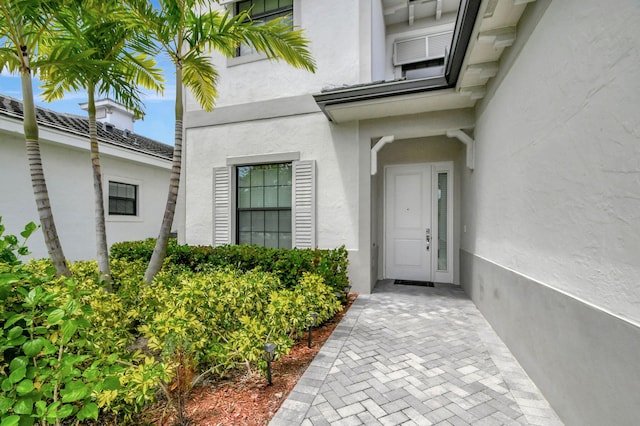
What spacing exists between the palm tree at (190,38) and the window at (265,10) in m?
2.34

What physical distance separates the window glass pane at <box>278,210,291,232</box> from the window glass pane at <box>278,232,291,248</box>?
0.37ft

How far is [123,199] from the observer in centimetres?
958

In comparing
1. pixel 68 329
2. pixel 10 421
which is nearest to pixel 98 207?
pixel 68 329

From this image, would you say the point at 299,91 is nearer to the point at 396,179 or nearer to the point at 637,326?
the point at 396,179

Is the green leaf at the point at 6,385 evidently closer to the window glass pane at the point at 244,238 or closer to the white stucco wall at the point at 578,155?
the white stucco wall at the point at 578,155

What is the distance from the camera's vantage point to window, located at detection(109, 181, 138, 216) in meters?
9.17

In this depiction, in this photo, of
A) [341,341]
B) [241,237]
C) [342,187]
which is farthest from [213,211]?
[341,341]

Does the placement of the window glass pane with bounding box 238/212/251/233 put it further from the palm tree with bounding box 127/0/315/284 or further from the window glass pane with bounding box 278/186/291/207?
the palm tree with bounding box 127/0/315/284

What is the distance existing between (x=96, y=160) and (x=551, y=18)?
18.6ft

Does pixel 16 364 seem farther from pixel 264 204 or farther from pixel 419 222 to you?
pixel 419 222

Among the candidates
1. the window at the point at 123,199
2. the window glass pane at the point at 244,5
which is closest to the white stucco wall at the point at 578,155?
the window glass pane at the point at 244,5

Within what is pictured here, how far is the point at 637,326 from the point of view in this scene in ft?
4.61

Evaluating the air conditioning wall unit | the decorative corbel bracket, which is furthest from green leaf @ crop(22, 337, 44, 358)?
the air conditioning wall unit

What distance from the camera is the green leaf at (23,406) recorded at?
120 centimetres
